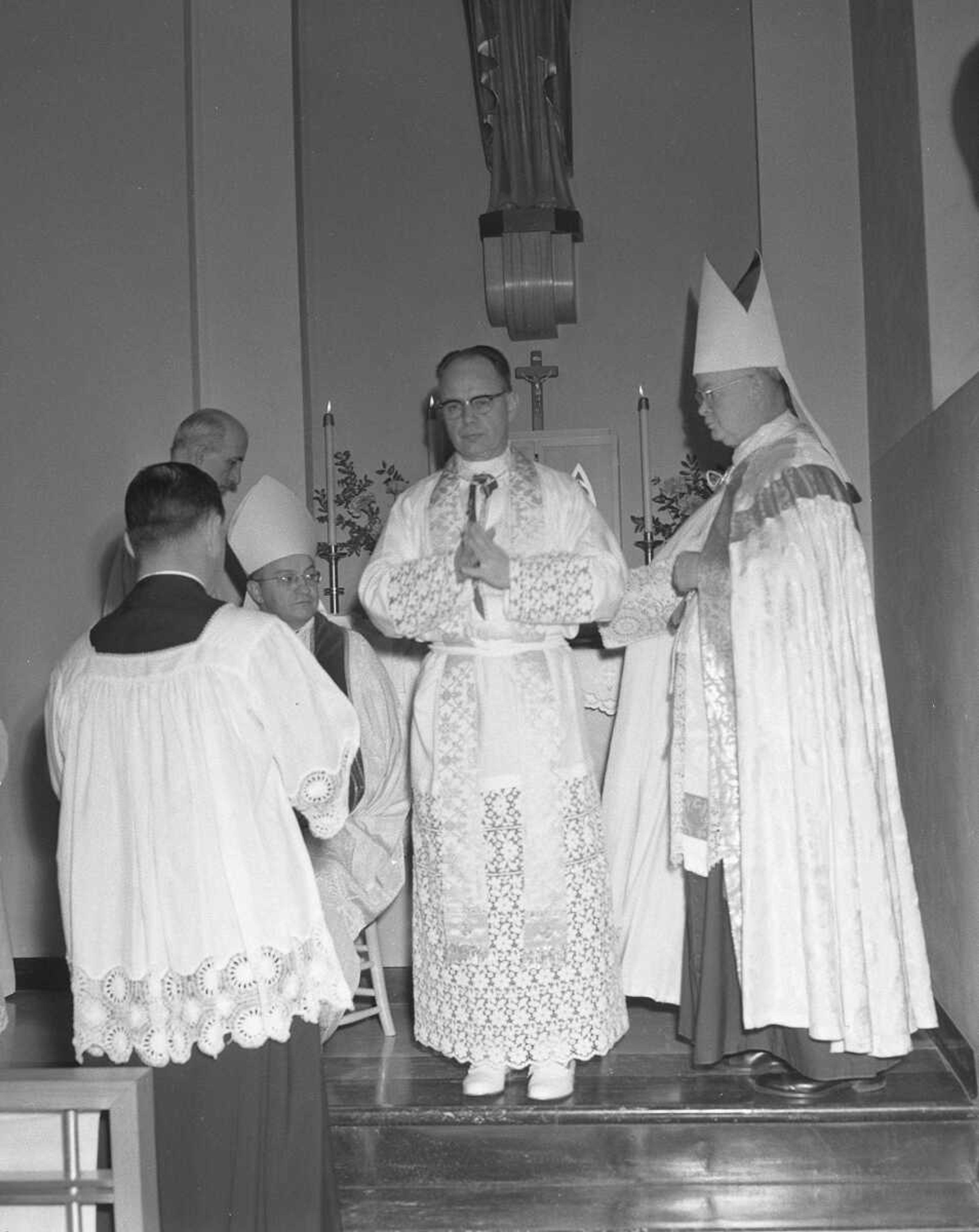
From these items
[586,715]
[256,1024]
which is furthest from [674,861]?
[256,1024]

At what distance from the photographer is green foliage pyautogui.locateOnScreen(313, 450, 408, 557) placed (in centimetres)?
553

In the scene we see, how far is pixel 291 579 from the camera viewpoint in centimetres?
426

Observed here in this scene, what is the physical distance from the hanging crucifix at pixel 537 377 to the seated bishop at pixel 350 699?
2.05 metres

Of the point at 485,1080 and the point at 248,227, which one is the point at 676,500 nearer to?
the point at 248,227

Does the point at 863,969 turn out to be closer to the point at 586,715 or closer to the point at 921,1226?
the point at 921,1226

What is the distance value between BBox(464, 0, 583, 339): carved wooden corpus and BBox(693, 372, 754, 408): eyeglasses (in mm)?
2122

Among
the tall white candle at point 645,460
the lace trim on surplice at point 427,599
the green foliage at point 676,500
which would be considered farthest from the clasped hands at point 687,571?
the green foliage at point 676,500

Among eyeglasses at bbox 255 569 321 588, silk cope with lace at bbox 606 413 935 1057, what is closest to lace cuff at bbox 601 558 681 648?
silk cope with lace at bbox 606 413 935 1057

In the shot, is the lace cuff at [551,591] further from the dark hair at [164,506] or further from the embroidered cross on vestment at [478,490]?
the dark hair at [164,506]

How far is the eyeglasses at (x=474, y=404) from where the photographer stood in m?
3.99

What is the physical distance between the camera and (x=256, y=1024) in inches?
108

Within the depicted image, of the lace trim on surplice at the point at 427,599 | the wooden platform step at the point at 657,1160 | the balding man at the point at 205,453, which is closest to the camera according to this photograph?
the wooden platform step at the point at 657,1160

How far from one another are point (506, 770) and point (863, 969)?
1007mm

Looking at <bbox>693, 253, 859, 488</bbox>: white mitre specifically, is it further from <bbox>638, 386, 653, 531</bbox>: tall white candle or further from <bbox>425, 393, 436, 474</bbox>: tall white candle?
<bbox>425, 393, 436, 474</bbox>: tall white candle
